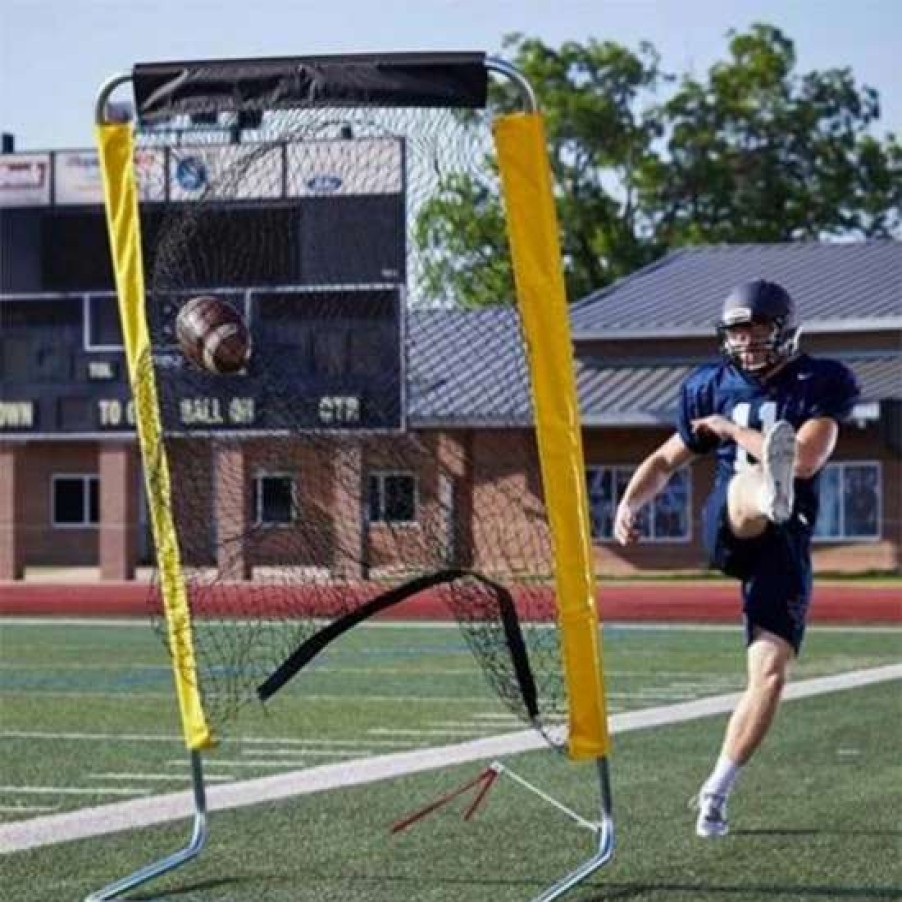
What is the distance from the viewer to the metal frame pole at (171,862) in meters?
7.09

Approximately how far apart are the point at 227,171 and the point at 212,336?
0.56 meters

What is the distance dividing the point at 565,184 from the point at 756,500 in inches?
1885

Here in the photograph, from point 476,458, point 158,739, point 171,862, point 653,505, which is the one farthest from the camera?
point 653,505

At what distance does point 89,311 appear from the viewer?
27891 mm

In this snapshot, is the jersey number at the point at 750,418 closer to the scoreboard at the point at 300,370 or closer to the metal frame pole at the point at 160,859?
the scoreboard at the point at 300,370

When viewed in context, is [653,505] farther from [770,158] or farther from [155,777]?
[155,777]

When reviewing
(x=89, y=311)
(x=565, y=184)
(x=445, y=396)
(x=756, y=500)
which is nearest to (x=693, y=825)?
(x=756, y=500)

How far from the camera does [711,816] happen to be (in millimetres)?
8070

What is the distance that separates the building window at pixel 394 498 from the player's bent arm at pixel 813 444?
3.90 ft

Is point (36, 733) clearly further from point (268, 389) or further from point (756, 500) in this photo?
point (756, 500)

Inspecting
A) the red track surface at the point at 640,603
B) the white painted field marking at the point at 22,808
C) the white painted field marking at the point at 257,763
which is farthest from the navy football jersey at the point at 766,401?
the red track surface at the point at 640,603

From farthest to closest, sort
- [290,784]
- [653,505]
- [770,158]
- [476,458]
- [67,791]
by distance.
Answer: [770,158], [653,505], [290,784], [67,791], [476,458]

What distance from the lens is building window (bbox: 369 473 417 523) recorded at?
7918 mm

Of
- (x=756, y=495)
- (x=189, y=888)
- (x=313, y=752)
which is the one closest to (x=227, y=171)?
(x=756, y=495)
